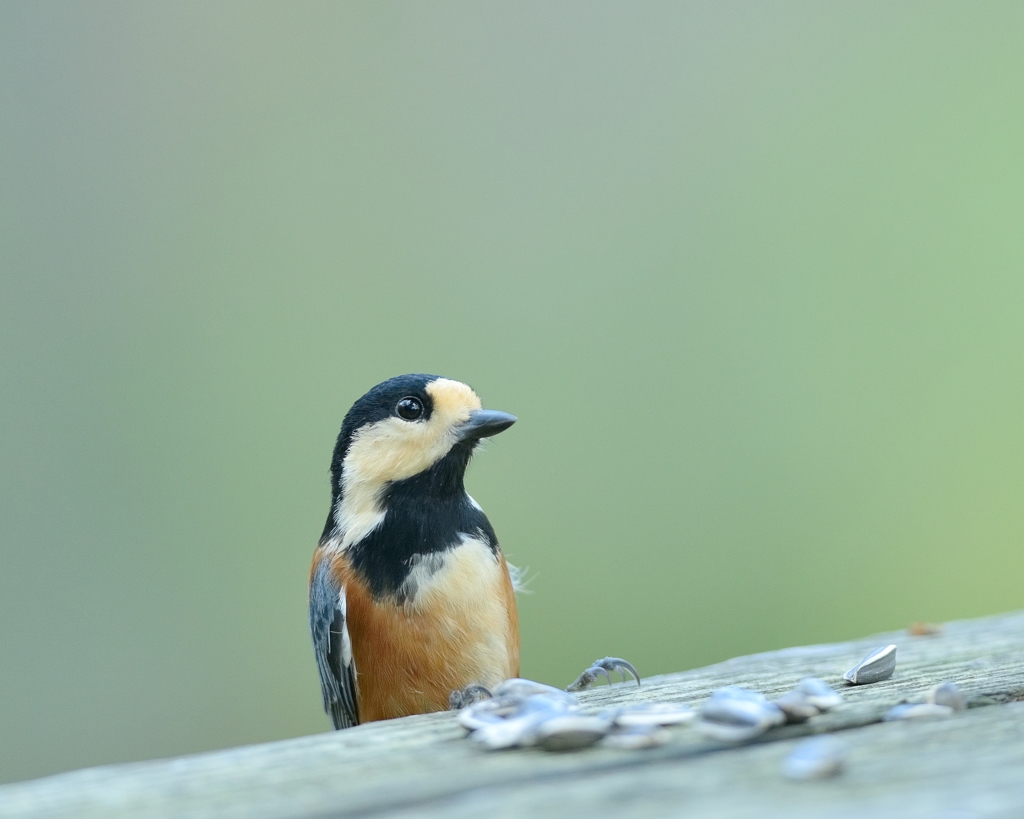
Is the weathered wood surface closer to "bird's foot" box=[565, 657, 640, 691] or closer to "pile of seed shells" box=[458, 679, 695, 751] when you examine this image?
"pile of seed shells" box=[458, 679, 695, 751]

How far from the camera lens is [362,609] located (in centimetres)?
204

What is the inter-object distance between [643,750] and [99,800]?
563 millimetres

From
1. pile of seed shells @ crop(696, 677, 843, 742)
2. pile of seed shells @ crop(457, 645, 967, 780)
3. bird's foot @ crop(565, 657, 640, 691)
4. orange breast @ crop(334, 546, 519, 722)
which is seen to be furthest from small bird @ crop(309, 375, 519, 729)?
pile of seed shells @ crop(696, 677, 843, 742)

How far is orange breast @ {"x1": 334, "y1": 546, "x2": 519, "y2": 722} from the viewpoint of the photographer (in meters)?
1.99

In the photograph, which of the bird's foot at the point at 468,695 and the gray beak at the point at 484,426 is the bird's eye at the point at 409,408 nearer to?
the gray beak at the point at 484,426

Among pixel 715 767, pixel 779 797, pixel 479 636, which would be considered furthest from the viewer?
pixel 479 636

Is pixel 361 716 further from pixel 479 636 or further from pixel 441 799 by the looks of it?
pixel 441 799

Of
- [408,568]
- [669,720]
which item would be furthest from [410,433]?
[669,720]

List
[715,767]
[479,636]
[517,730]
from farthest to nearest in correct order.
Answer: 1. [479,636]
2. [517,730]
3. [715,767]

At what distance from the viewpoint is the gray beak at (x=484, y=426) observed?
2.24 meters

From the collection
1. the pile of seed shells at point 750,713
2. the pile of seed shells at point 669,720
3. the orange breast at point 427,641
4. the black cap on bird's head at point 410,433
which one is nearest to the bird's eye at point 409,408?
the black cap on bird's head at point 410,433

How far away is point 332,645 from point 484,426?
53 cm

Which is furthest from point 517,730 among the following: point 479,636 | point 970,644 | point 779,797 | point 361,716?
point 970,644

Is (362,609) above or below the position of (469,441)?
below
